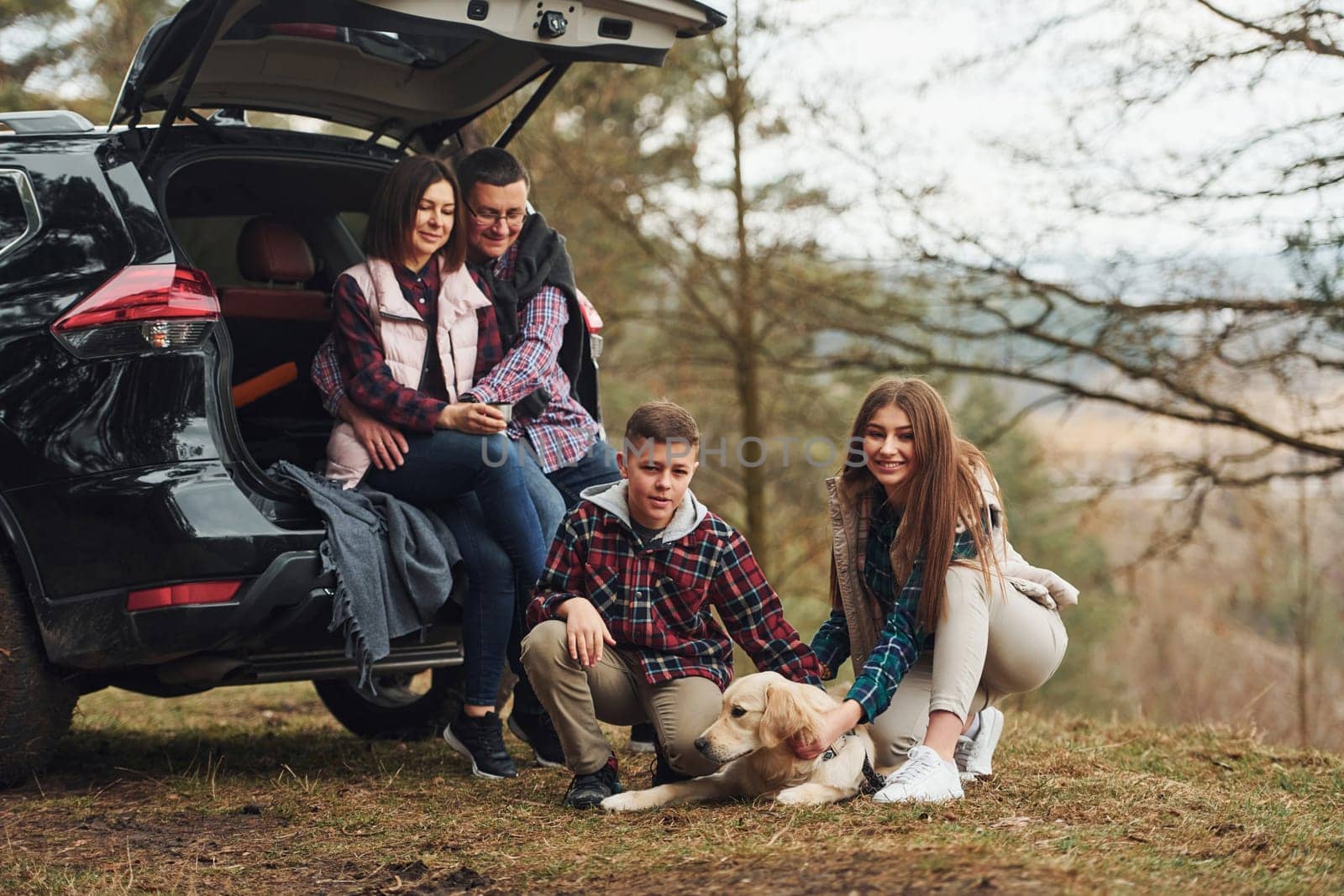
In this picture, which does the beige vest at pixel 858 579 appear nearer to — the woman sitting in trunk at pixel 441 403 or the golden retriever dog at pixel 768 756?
the golden retriever dog at pixel 768 756

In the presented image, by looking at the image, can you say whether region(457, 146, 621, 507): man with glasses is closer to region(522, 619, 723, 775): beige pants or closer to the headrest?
the headrest

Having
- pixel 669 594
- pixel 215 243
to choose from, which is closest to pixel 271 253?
pixel 215 243

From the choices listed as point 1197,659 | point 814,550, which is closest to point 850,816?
point 814,550

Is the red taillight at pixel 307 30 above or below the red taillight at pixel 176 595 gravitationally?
above

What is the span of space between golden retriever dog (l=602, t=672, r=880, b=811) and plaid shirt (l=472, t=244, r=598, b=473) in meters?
1.22

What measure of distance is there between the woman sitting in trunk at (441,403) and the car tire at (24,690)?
A: 935 millimetres

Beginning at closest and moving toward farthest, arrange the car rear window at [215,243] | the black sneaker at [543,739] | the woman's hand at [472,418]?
the woman's hand at [472,418] → the black sneaker at [543,739] → the car rear window at [215,243]

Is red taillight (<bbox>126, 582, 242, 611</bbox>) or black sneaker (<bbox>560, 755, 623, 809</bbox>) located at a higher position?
red taillight (<bbox>126, 582, 242, 611</bbox>)

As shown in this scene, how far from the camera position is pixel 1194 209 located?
7.21 meters

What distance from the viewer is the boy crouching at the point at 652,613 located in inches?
137

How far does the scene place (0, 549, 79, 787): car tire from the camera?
142 inches

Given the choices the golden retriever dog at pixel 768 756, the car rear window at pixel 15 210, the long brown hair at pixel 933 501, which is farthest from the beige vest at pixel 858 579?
the car rear window at pixel 15 210

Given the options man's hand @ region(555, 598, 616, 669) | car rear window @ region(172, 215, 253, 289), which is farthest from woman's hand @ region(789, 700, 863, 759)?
car rear window @ region(172, 215, 253, 289)

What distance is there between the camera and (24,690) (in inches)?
144
